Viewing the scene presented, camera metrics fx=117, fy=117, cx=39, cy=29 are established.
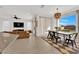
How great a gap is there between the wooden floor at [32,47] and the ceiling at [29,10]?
0.55m

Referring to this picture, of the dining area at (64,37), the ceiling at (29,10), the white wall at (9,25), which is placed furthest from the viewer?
the white wall at (9,25)

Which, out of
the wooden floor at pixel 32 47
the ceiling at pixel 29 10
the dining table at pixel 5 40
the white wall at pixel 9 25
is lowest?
the wooden floor at pixel 32 47

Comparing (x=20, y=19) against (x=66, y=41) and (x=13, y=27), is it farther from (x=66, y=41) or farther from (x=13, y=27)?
(x=66, y=41)

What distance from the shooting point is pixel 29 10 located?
8.05ft

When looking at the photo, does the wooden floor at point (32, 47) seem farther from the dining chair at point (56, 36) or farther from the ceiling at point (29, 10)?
the ceiling at point (29, 10)

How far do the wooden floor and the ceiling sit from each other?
55 cm

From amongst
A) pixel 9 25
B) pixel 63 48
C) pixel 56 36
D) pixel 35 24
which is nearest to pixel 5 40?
pixel 9 25

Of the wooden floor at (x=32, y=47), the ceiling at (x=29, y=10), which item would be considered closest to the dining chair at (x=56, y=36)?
the wooden floor at (x=32, y=47)

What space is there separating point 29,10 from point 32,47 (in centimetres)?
79

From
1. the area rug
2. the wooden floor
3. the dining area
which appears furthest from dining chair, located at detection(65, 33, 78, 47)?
the wooden floor

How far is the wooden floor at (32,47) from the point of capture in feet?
7.70
